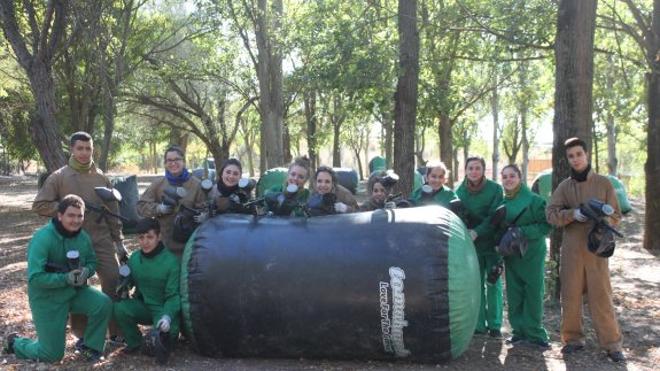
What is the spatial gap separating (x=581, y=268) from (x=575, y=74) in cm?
277

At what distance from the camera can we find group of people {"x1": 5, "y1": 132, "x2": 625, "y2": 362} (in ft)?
17.2

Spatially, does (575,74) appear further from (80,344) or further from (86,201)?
(80,344)

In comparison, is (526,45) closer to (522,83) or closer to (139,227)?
(139,227)

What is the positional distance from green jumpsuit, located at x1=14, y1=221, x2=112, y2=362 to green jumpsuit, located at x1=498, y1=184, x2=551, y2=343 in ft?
12.4

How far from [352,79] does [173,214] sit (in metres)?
4.04

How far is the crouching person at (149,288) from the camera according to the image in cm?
539

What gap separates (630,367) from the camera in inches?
210

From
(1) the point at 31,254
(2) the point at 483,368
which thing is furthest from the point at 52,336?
(2) the point at 483,368

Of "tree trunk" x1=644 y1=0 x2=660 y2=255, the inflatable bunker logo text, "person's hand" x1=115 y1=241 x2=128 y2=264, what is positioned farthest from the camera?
"tree trunk" x1=644 y1=0 x2=660 y2=255

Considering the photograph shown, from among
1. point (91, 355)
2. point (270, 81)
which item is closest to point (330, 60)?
point (91, 355)

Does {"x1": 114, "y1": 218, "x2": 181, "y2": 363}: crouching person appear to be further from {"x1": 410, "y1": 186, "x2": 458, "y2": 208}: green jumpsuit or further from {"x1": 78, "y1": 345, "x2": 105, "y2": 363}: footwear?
{"x1": 410, "y1": 186, "x2": 458, "y2": 208}: green jumpsuit

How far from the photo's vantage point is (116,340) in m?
5.96

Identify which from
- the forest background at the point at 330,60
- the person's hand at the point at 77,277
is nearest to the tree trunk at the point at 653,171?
the forest background at the point at 330,60

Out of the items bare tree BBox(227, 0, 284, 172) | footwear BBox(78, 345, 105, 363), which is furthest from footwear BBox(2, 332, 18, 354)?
bare tree BBox(227, 0, 284, 172)
